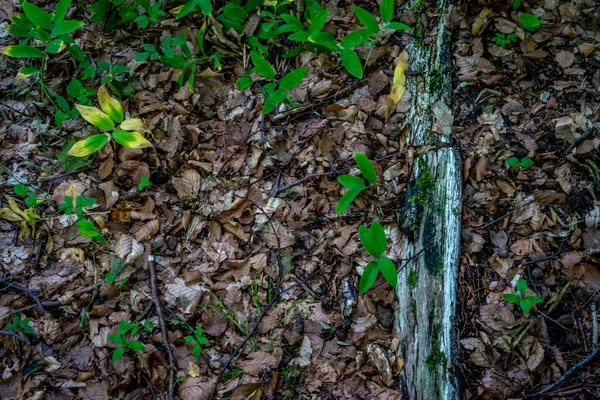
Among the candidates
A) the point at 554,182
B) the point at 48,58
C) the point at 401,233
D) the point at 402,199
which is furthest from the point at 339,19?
the point at 48,58

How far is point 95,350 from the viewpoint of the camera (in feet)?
8.21

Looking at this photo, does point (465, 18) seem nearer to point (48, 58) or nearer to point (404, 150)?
point (404, 150)

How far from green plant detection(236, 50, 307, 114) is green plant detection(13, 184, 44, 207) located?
168cm

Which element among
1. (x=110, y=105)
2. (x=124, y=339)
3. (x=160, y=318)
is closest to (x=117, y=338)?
(x=124, y=339)

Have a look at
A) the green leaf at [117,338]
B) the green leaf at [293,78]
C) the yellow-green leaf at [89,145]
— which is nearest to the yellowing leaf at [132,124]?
the yellow-green leaf at [89,145]

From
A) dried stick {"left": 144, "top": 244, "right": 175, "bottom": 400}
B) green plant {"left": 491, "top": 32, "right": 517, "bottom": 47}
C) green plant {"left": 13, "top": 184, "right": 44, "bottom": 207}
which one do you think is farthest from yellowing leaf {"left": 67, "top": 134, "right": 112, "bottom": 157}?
green plant {"left": 491, "top": 32, "right": 517, "bottom": 47}

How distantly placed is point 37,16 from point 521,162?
3553 mm

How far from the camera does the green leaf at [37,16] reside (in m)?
2.69

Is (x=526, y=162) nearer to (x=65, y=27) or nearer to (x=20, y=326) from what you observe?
(x=65, y=27)

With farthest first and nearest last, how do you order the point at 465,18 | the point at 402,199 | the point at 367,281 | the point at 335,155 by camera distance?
the point at 465,18 → the point at 335,155 → the point at 402,199 → the point at 367,281

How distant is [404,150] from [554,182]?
1.04 m

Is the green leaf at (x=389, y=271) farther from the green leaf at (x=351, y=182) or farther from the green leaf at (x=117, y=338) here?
the green leaf at (x=117, y=338)

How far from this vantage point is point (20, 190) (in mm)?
2805

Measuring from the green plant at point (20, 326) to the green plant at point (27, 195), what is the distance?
30.6 inches
